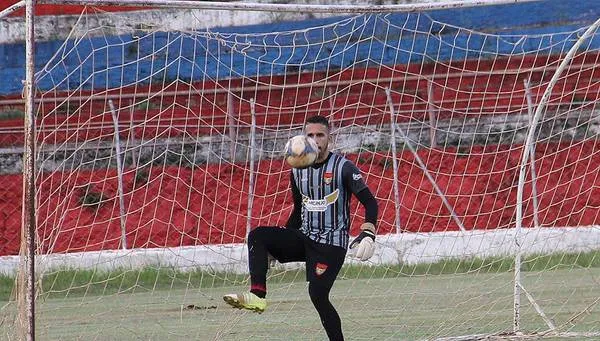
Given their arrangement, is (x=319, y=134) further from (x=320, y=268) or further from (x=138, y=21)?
(x=138, y=21)

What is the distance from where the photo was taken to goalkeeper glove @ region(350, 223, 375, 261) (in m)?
7.77

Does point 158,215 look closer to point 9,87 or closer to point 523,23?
point 9,87

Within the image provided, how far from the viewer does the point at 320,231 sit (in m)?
8.21

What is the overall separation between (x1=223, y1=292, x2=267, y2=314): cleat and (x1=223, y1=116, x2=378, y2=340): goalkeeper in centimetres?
7

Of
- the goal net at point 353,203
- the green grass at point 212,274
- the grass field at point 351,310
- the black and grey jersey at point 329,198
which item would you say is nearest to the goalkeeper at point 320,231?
the black and grey jersey at point 329,198

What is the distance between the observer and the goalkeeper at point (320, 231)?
8.07 m

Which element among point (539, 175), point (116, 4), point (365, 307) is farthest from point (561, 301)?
point (116, 4)

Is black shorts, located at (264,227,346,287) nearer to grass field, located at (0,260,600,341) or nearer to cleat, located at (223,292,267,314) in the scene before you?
cleat, located at (223,292,267,314)

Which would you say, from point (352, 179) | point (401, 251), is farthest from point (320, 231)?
point (401, 251)

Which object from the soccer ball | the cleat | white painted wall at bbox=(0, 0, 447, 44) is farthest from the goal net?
white painted wall at bbox=(0, 0, 447, 44)

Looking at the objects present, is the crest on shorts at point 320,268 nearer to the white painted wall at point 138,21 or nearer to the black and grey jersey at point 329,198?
the black and grey jersey at point 329,198

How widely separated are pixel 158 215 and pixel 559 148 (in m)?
4.73

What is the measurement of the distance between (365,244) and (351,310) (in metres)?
4.54

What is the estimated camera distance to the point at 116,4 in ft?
25.8
